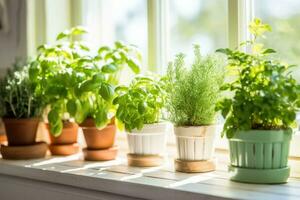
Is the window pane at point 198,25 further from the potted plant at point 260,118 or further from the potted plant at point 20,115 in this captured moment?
the potted plant at point 20,115

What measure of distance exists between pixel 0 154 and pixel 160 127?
640mm

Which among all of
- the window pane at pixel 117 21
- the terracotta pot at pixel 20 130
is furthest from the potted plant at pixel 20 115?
the window pane at pixel 117 21

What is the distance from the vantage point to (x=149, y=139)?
1435mm

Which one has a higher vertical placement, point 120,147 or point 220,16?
point 220,16

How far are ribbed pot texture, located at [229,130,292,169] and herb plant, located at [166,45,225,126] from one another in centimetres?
14

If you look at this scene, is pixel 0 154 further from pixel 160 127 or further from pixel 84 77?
pixel 160 127

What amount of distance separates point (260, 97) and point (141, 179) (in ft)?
1.17

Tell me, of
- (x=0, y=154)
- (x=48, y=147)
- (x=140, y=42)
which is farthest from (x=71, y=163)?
(x=140, y=42)

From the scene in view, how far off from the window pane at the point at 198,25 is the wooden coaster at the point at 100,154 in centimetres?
37

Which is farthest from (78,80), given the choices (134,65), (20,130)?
(20,130)

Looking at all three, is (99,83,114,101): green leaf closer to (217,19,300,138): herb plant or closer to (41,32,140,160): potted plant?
(41,32,140,160): potted plant

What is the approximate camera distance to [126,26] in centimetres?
182

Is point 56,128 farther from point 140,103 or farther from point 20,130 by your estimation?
point 140,103

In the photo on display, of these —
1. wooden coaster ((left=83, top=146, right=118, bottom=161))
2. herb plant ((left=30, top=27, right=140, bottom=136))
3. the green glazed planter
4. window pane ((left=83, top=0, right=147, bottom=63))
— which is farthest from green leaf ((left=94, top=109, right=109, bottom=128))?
the green glazed planter
